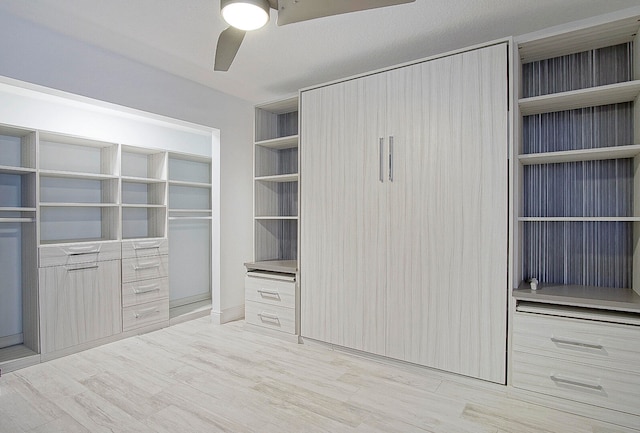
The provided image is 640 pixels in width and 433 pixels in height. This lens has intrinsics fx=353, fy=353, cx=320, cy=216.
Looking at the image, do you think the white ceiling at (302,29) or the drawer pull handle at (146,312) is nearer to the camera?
the white ceiling at (302,29)

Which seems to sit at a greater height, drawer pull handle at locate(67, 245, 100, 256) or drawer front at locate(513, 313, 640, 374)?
drawer pull handle at locate(67, 245, 100, 256)

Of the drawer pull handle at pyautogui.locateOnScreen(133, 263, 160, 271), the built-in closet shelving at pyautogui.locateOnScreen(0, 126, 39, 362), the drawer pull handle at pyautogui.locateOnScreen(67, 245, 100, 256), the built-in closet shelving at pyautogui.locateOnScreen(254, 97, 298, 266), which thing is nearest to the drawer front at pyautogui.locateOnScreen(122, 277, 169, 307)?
the drawer pull handle at pyautogui.locateOnScreen(133, 263, 160, 271)

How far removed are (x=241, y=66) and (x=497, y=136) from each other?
2.13 meters

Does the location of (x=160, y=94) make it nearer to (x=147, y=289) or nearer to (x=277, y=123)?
(x=277, y=123)

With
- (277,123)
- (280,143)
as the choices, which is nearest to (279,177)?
(280,143)

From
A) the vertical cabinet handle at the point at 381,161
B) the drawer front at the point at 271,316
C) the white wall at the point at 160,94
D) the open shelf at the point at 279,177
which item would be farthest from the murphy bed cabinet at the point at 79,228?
the vertical cabinet handle at the point at 381,161

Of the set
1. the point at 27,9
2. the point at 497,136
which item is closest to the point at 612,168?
the point at 497,136

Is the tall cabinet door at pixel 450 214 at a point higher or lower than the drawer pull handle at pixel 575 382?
higher

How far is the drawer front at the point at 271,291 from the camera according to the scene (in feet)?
10.6

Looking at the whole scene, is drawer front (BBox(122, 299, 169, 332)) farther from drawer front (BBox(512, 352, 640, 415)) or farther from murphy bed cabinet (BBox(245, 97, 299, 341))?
drawer front (BBox(512, 352, 640, 415))

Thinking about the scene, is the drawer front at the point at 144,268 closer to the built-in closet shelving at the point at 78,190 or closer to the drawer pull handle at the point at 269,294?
the built-in closet shelving at the point at 78,190

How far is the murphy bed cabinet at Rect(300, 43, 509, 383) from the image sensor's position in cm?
228

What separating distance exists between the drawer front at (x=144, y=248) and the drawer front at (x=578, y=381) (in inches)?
127

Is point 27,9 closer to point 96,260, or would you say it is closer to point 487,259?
point 96,260
